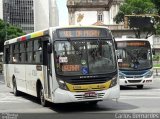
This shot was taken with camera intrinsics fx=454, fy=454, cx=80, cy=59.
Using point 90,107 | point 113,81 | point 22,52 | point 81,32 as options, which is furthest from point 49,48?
point 22,52

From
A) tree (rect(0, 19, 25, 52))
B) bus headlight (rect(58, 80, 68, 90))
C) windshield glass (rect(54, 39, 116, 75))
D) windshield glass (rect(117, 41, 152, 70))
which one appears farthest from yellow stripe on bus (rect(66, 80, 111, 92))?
tree (rect(0, 19, 25, 52))

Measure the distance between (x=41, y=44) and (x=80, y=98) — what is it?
2.71m

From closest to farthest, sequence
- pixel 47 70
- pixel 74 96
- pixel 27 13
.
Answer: pixel 74 96 < pixel 47 70 < pixel 27 13

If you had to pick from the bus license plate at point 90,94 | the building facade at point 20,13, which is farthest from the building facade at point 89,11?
the bus license plate at point 90,94

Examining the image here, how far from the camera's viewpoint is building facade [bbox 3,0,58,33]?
383 ft

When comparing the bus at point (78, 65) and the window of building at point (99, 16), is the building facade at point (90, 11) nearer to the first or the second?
the window of building at point (99, 16)

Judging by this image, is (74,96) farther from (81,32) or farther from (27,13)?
(27,13)

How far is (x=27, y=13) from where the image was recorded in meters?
126

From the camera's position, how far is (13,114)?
1340 cm

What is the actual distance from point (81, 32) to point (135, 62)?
941 centimetres

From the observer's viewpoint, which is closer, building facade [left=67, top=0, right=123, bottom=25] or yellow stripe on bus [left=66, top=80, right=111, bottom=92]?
yellow stripe on bus [left=66, top=80, right=111, bottom=92]

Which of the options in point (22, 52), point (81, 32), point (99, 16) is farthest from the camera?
point (99, 16)

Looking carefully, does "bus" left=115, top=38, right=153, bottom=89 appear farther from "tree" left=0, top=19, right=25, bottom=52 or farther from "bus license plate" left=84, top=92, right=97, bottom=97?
"tree" left=0, top=19, right=25, bottom=52

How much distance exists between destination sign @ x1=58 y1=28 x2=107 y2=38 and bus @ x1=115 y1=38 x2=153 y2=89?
892 cm
